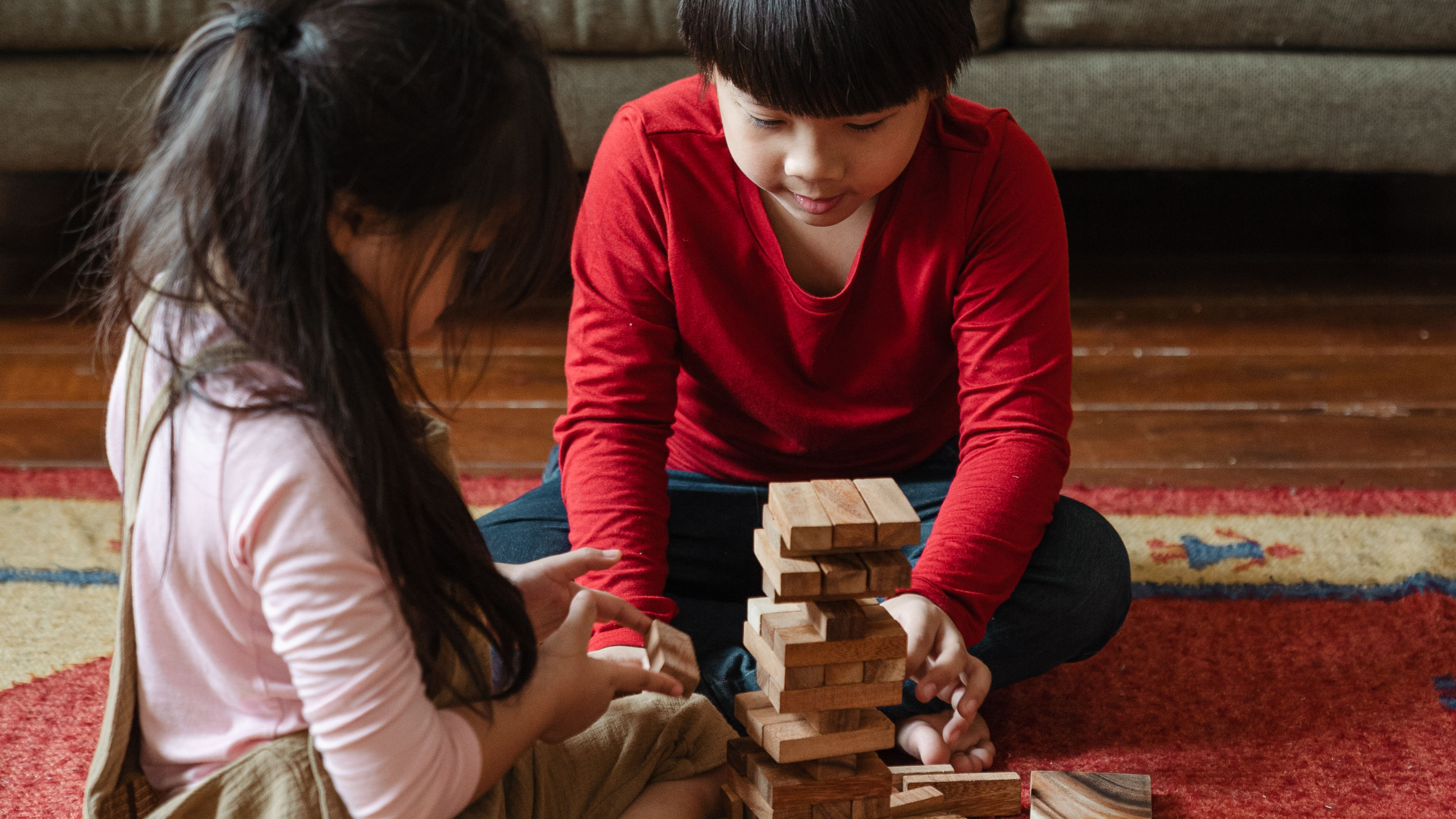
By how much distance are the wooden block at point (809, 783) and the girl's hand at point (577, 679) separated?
0.09 meters

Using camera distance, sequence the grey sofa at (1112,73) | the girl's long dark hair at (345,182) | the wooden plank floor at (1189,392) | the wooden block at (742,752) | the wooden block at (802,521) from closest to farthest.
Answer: the girl's long dark hair at (345,182), the wooden block at (802,521), the wooden block at (742,752), the wooden plank floor at (1189,392), the grey sofa at (1112,73)

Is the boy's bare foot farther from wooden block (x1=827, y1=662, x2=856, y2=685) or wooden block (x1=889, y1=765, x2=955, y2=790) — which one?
wooden block (x1=827, y1=662, x2=856, y2=685)

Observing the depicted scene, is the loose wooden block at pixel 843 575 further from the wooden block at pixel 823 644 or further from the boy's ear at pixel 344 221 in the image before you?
the boy's ear at pixel 344 221

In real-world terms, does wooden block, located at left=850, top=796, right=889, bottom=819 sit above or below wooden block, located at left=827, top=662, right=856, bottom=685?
below

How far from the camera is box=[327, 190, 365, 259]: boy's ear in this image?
2.01 ft

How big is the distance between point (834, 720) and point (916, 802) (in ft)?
0.43

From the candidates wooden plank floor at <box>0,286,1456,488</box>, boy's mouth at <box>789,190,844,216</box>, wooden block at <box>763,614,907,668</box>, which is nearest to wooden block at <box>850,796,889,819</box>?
wooden block at <box>763,614,907,668</box>

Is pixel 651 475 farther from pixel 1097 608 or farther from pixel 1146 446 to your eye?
pixel 1146 446

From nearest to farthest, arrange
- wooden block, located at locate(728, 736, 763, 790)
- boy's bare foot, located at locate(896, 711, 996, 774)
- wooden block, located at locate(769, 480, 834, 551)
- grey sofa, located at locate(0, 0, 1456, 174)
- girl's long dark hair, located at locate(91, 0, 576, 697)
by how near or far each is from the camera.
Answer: girl's long dark hair, located at locate(91, 0, 576, 697), wooden block, located at locate(769, 480, 834, 551), wooden block, located at locate(728, 736, 763, 790), boy's bare foot, located at locate(896, 711, 996, 774), grey sofa, located at locate(0, 0, 1456, 174)

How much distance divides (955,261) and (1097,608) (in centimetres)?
30

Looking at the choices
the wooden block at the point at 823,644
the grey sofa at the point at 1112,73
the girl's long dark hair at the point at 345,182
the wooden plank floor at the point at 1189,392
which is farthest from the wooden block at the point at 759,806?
the grey sofa at the point at 1112,73

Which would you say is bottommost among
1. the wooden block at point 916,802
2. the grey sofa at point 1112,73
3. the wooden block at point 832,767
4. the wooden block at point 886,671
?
the wooden block at point 916,802

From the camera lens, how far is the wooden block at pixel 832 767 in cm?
79

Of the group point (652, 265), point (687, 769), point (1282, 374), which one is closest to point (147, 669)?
point (687, 769)
